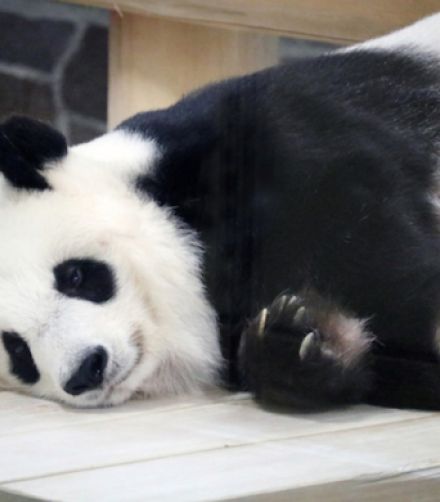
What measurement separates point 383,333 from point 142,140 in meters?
0.63

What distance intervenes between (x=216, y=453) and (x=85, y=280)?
53cm

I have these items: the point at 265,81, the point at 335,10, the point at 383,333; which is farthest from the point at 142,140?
the point at 335,10

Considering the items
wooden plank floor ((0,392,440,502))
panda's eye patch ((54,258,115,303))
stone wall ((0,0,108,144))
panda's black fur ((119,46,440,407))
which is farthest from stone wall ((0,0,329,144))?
wooden plank floor ((0,392,440,502))

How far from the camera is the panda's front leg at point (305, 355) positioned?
1735 mm

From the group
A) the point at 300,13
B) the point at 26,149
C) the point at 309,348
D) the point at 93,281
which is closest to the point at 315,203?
the point at 309,348

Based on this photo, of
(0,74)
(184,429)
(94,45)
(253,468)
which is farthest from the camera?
(94,45)

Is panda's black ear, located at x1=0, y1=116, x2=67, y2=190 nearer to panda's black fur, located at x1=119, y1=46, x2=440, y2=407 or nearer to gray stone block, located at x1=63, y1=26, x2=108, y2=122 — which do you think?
panda's black fur, located at x1=119, y1=46, x2=440, y2=407

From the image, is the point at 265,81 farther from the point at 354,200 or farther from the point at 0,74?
the point at 0,74

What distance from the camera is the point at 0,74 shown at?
3045 mm

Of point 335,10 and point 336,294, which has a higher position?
point 335,10

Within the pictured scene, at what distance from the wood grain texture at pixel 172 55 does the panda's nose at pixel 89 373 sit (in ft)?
3.41

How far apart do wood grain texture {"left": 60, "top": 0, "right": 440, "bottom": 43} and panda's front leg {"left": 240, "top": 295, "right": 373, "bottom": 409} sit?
3.50 ft

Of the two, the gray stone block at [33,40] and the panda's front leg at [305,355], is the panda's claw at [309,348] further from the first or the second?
the gray stone block at [33,40]

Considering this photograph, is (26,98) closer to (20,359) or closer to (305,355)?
(20,359)
